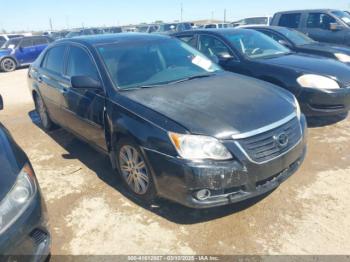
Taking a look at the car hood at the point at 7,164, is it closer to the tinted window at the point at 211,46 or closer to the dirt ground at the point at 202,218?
the dirt ground at the point at 202,218

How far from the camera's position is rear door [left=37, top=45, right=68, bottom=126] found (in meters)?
4.36

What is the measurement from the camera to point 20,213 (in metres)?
1.95

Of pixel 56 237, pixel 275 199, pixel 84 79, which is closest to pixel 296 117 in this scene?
pixel 275 199

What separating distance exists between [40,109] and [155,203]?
344cm

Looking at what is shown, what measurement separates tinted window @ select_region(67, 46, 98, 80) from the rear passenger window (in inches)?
348

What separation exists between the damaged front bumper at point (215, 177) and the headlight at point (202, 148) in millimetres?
45

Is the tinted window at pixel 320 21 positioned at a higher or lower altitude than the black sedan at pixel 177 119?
higher

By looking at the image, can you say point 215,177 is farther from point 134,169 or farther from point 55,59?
point 55,59

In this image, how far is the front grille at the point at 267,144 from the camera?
258 cm

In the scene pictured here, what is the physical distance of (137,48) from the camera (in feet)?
12.5

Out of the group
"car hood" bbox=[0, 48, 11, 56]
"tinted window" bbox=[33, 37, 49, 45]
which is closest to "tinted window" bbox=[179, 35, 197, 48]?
"car hood" bbox=[0, 48, 11, 56]

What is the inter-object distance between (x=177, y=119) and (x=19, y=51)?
14.2m

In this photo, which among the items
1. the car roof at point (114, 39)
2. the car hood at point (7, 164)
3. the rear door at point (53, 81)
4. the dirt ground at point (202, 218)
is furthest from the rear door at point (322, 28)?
the car hood at point (7, 164)

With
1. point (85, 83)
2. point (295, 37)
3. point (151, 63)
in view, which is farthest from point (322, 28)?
point (85, 83)
